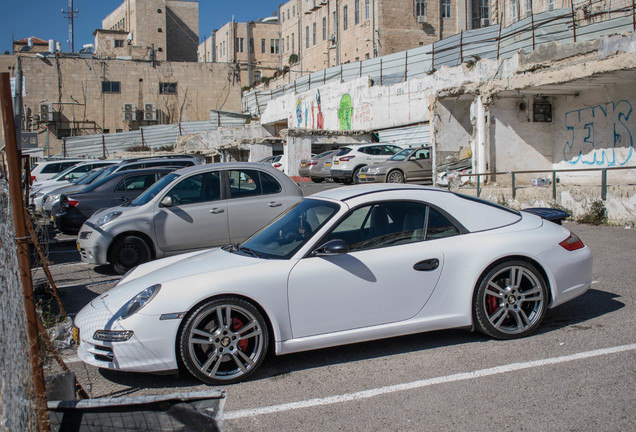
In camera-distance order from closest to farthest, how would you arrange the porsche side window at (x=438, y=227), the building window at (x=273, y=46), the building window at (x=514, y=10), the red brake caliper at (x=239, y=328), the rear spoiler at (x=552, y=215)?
the red brake caliper at (x=239, y=328) → the porsche side window at (x=438, y=227) → the rear spoiler at (x=552, y=215) → the building window at (x=514, y=10) → the building window at (x=273, y=46)

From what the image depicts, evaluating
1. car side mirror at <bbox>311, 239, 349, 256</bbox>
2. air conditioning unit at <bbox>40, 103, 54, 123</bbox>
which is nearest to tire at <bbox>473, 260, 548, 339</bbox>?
car side mirror at <bbox>311, 239, 349, 256</bbox>

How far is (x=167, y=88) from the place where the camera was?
2149 inches

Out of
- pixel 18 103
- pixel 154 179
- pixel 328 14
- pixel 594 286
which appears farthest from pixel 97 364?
pixel 328 14

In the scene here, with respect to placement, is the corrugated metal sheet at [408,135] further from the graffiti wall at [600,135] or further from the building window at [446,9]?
the building window at [446,9]

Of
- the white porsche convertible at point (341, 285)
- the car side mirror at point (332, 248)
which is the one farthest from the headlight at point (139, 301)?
the car side mirror at point (332, 248)

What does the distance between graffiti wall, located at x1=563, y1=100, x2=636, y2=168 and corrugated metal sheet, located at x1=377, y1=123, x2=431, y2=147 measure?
13.2m

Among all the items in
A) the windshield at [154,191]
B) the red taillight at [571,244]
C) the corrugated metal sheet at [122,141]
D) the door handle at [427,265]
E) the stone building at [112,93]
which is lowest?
the door handle at [427,265]

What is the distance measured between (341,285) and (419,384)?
990 millimetres

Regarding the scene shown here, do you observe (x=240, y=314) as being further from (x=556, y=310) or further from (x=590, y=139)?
(x=590, y=139)

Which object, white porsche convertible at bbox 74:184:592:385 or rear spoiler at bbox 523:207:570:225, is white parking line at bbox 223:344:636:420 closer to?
white porsche convertible at bbox 74:184:592:385

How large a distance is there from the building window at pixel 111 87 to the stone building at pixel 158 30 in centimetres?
1243

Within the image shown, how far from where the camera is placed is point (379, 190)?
533 cm

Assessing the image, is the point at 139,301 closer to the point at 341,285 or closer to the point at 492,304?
the point at 341,285

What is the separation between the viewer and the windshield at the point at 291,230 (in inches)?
194
